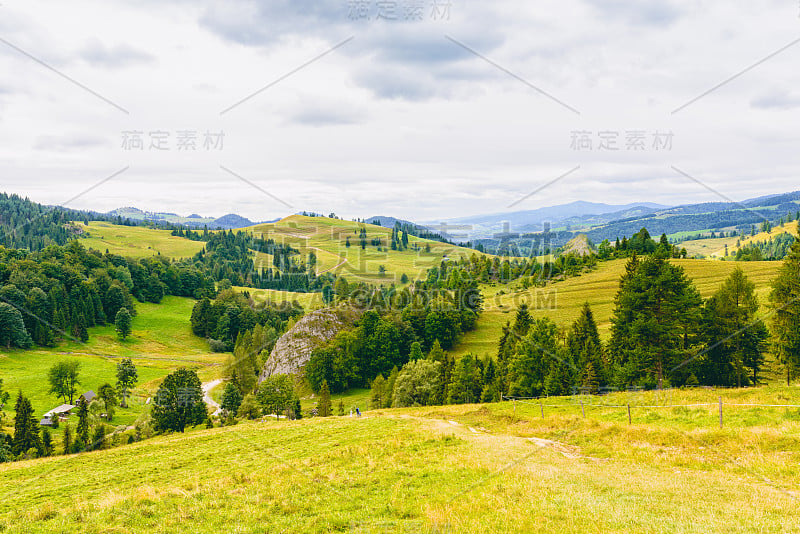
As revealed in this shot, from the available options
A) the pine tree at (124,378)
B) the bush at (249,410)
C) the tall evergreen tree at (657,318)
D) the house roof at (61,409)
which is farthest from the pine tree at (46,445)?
the tall evergreen tree at (657,318)

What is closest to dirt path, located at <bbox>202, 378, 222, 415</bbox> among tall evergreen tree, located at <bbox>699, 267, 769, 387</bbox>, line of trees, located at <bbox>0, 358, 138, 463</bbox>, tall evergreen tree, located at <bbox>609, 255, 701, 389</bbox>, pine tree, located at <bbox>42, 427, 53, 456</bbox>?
line of trees, located at <bbox>0, 358, 138, 463</bbox>

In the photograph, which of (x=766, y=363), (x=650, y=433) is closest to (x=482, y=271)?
(x=766, y=363)

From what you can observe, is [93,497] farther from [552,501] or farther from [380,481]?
[552,501]

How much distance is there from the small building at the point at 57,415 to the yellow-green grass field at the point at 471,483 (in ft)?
203

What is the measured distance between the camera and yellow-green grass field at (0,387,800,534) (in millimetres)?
11977

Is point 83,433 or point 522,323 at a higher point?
point 522,323

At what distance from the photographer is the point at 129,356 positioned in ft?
419

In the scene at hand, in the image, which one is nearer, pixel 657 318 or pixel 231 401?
pixel 657 318

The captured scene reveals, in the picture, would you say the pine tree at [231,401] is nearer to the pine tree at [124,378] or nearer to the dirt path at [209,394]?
the dirt path at [209,394]

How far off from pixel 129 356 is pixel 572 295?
137 metres

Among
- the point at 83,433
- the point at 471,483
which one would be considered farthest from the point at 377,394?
the point at 471,483

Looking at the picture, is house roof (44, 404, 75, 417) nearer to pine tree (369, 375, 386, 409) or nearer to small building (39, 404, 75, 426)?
small building (39, 404, 75, 426)

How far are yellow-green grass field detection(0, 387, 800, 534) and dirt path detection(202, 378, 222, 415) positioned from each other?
194ft

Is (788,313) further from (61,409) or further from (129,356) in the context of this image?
(129,356)
